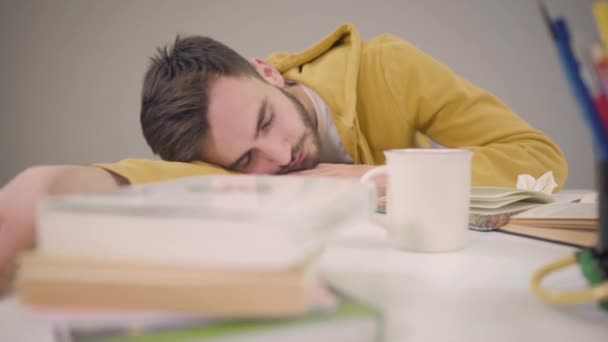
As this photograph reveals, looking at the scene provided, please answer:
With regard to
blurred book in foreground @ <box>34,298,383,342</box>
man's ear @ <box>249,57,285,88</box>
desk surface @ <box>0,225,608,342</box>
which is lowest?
desk surface @ <box>0,225,608,342</box>

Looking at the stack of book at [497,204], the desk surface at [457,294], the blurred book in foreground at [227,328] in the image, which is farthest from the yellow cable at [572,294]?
the stack of book at [497,204]

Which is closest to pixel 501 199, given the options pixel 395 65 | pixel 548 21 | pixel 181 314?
pixel 548 21

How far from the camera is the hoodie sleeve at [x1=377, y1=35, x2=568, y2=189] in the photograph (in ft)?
3.07

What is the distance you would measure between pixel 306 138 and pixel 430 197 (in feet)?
1.77

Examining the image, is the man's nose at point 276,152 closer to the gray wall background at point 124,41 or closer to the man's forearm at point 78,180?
the man's forearm at point 78,180

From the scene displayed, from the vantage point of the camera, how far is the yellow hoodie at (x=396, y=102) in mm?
1018

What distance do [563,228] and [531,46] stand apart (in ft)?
4.25

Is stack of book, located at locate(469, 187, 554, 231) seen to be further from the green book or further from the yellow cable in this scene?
the green book

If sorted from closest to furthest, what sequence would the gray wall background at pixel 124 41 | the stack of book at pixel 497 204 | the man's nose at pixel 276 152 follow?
the stack of book at pixel 497 204, the man's nose at pixel 276 152, the gray wall background at pixel 124 41

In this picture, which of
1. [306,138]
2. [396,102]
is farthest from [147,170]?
[396,102]

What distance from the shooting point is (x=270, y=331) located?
0.21 m

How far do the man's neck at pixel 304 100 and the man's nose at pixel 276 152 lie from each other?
0.22m

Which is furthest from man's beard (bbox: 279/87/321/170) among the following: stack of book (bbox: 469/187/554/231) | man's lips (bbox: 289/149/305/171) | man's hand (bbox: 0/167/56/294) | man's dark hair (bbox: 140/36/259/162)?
man's hand (bbox: 0/167/56/294)

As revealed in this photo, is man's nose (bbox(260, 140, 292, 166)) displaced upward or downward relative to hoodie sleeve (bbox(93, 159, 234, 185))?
downward
